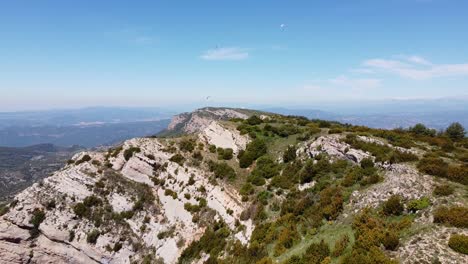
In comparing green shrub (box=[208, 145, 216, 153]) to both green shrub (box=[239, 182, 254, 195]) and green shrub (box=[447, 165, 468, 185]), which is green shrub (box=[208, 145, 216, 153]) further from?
green shrub (box=[447, 165, 468, 185])

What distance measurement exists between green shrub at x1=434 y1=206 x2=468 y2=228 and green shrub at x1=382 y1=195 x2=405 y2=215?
6.75ft

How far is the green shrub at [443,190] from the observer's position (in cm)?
1961


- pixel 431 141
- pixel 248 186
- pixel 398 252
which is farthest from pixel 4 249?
pixel 431 141

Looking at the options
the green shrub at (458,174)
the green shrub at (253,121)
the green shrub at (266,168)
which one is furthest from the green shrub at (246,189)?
the green shrub at (458,174)

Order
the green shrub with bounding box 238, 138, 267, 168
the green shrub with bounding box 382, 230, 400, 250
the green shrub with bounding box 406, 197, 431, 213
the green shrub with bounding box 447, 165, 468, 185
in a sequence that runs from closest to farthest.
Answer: the green shrub with bounding box 382, 230, 400, 250 < the green shrub with bounding box 406, 197, 431, 213 < the green shrub with bounding box 447, 165, 468, 185 < the green shrub with bounding box 238, 138, 267, 168

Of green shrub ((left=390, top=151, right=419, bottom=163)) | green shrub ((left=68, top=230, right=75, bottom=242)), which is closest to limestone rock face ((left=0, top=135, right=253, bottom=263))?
green shrub ((left=68, top=230, right=75, bottom=242))

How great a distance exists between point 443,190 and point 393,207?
A: 367cm

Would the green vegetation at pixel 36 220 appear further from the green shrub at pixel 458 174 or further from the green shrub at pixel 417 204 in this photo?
the green shrub at pixel 458 174

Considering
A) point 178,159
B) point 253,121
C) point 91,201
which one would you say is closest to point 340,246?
point 178,159

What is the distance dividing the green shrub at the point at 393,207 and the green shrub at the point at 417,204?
1.51ft

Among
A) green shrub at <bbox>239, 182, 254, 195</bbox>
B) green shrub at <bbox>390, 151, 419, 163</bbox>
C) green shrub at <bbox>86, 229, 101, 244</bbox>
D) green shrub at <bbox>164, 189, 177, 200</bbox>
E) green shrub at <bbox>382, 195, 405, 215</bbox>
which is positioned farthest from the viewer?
green shrub at <bbox>164, 189, 177, 200</bbox>

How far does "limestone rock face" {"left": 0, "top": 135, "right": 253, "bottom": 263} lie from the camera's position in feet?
103

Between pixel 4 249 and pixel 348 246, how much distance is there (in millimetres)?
33734

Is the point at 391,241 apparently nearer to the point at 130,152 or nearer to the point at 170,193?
the point at 170,193
